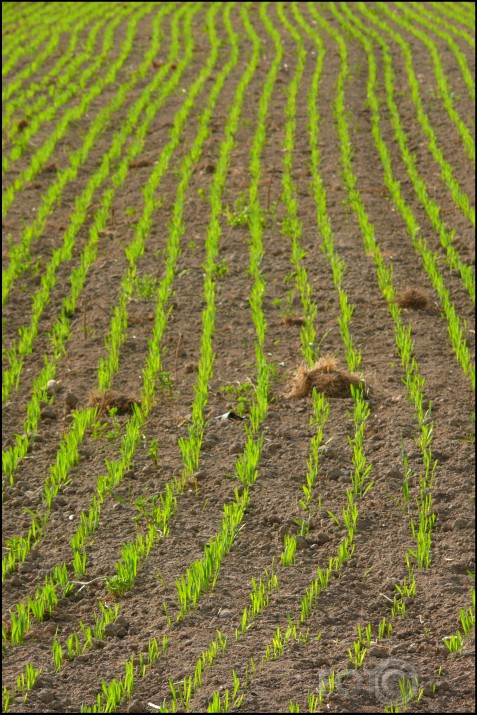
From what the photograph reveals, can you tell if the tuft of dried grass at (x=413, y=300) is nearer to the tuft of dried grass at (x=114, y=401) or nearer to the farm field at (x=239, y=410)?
the farm field at (x=239, y=410)

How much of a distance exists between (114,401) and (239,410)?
2.46ft

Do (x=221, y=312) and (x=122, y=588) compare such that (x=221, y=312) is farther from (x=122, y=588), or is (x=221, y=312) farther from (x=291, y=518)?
(x=122, y=588)

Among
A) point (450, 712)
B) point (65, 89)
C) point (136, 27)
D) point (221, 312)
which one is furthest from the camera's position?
point (136, 27)

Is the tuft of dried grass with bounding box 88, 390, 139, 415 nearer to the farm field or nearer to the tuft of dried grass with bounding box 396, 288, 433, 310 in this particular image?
the farm field

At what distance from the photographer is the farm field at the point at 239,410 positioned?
3650mm

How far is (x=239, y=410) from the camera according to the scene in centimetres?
566

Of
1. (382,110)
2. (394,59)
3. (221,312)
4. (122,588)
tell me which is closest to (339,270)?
(221,312)

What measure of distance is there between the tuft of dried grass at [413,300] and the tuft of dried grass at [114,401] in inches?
90.5

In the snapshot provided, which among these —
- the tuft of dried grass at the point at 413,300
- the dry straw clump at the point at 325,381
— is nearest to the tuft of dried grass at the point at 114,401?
the dry straw clump at the point at 325,381

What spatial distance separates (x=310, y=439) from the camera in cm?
532

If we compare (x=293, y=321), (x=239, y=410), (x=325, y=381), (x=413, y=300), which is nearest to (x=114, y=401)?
(x=239, y=410)

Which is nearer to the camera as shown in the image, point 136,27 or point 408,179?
point 408,179

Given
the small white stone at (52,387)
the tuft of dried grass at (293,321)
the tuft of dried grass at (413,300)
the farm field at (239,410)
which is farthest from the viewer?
the tuft of dried grass at (413,300)

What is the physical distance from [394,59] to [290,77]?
2.40 m
